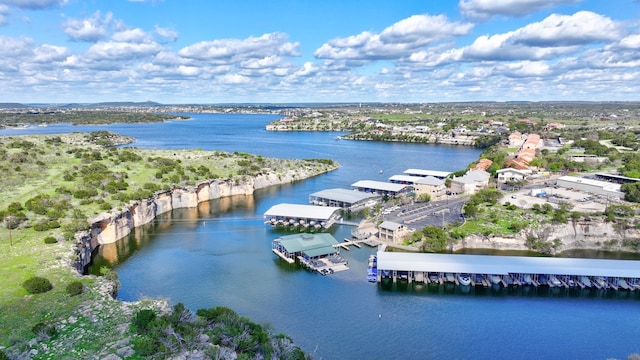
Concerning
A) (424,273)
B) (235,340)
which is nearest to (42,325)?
(235,340)

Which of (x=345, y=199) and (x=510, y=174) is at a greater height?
(x=510, y=174)

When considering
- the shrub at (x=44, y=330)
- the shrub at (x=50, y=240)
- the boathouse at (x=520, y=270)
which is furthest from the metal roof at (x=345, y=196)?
the shrub at (x=44, y=330)

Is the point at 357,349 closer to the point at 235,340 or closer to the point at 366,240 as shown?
the point at 235,340

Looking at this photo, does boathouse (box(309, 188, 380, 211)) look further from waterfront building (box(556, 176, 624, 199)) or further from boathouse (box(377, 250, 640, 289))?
waterfront building (box(556, 176, 624, 199))

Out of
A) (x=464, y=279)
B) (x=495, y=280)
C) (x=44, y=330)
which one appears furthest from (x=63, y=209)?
(x=495, y=280)

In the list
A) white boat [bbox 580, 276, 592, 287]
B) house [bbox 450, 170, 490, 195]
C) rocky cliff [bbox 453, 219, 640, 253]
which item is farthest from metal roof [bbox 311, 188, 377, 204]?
white boat [bbox 580, 276, 592, 287]

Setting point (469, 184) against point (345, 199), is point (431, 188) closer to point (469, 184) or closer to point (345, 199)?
point (469, 184)

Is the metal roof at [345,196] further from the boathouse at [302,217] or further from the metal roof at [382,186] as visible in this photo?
the boathouse at [302,217]
